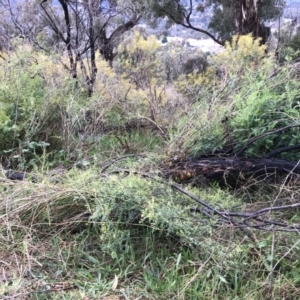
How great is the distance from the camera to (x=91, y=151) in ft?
11.1

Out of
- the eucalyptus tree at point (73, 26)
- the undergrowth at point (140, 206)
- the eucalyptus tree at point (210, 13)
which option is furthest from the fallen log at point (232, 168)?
the eucalyptus tree at point (210, 13)

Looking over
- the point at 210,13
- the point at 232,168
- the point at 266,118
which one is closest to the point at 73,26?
the point at 266,118

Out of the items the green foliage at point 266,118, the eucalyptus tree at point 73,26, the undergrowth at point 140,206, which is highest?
the eucalyptus tree at point 73,26

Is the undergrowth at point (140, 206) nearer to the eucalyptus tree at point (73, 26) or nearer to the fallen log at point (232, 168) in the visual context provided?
the fallen log at point (232, 168)

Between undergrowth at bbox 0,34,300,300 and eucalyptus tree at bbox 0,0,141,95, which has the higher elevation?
eucalyptus tree at bbox 0,0,141,95

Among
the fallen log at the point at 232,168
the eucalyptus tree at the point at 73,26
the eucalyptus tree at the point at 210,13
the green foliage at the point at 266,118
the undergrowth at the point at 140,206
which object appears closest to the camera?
the undergrowth at the point at 140,206

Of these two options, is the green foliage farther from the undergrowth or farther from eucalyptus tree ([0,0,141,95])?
eucalyptus tree ([0,0,141,95])

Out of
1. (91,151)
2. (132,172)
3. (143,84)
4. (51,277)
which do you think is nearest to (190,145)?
(132,172)

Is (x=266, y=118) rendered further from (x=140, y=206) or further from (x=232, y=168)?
(x=140, y=206)

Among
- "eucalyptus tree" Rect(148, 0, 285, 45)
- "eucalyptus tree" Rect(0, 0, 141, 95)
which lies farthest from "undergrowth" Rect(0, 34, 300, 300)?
"eucalyptus tree" Rect(148, 0, 285, 45)

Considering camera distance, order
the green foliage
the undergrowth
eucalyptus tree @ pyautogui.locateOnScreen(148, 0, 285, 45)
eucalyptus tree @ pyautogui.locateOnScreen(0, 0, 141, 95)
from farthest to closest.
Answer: eucalyptus tree @ pyautogui.locateOnScreen(148, 0, 285, 45) < eucalyptus tree @ pyautogui.locateOnScreen(0, 0, 141, 95) < the green foliage < the undergrowth

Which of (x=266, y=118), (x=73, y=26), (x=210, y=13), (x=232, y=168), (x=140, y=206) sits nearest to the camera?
(x=140, y=206)

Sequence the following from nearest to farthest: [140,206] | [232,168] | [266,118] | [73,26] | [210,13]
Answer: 1. [140,206]
2. [232,168]
3. [266,118]
4. [73,26]
5. [210,13]

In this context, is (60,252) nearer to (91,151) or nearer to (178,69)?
(91,151)
